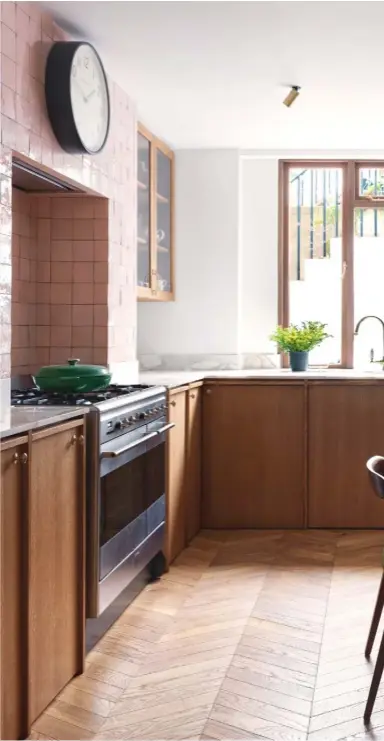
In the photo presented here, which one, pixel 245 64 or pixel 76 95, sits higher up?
pixel 245 64

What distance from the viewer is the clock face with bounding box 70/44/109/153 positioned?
3.41 metres

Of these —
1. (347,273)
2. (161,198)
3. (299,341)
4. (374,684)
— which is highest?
(161,198)

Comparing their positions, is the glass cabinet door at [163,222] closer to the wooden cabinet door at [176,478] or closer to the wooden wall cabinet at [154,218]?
the wooden wall cabinet at [154,218]

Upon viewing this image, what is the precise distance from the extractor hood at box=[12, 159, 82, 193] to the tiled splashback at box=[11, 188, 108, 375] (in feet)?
0.68

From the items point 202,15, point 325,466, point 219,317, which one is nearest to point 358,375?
point 325,466

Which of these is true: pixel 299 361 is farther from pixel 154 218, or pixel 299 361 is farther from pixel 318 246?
pixel 154 218

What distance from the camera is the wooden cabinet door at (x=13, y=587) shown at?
7.07 feet

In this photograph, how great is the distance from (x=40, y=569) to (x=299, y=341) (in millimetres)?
3163

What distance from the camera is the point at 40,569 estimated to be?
240 centimetres

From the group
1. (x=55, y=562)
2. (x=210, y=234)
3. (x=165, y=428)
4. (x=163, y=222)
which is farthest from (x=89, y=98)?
(x=210, y=234)

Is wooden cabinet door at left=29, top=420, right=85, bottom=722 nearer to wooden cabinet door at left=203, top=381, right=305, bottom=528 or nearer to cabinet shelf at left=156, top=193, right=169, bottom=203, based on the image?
wooden cabinet door at left=203, top=381, right=305, bottom=528

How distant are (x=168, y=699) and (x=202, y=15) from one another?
7.71ft

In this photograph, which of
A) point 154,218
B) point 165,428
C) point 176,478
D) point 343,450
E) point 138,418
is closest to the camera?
point 138,418

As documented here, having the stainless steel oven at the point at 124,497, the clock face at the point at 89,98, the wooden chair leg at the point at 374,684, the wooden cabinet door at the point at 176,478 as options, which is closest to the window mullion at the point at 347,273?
the wooden cabinet door at the point at 176,478
